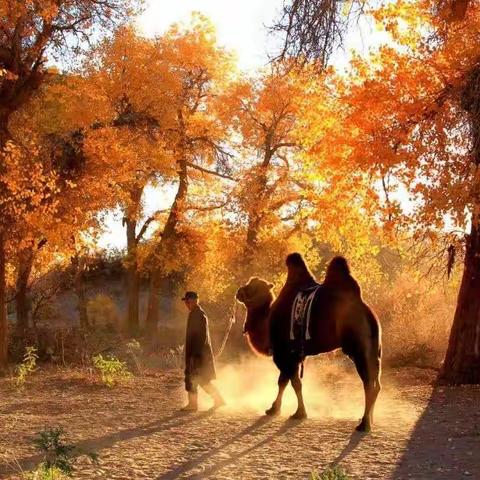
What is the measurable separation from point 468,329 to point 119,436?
781 cm

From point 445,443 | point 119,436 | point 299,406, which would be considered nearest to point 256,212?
point 299,406

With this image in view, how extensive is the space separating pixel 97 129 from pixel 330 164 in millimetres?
6297

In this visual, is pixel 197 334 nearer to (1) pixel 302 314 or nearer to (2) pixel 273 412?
(2) pixel 273 412

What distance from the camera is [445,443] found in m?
8.70

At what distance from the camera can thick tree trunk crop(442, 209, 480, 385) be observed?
14242mm

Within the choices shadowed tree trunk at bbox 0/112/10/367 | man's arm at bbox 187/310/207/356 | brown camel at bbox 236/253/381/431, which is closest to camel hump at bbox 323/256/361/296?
brown camel at bbox 236/253/381/431

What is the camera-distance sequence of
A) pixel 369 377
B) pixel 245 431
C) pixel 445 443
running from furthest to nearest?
pixel 369 377 → pixel 245 431 → pixel 445 443

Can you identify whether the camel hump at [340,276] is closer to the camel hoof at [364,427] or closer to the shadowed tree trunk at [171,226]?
the camel hoof at [364,427]

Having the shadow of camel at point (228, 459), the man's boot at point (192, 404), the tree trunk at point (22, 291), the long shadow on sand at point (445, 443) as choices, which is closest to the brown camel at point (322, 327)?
the shadow of camel at point (228, 459)

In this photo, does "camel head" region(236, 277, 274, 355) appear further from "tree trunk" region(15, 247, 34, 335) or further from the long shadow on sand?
"tree trunk" region(15, 247, 34, 335)

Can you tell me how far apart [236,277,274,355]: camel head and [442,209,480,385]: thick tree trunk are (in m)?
4.92

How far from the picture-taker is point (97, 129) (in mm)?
18297

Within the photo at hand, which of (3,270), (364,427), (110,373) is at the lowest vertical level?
(364,427)

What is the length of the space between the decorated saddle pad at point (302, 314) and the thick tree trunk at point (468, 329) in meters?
5.09
